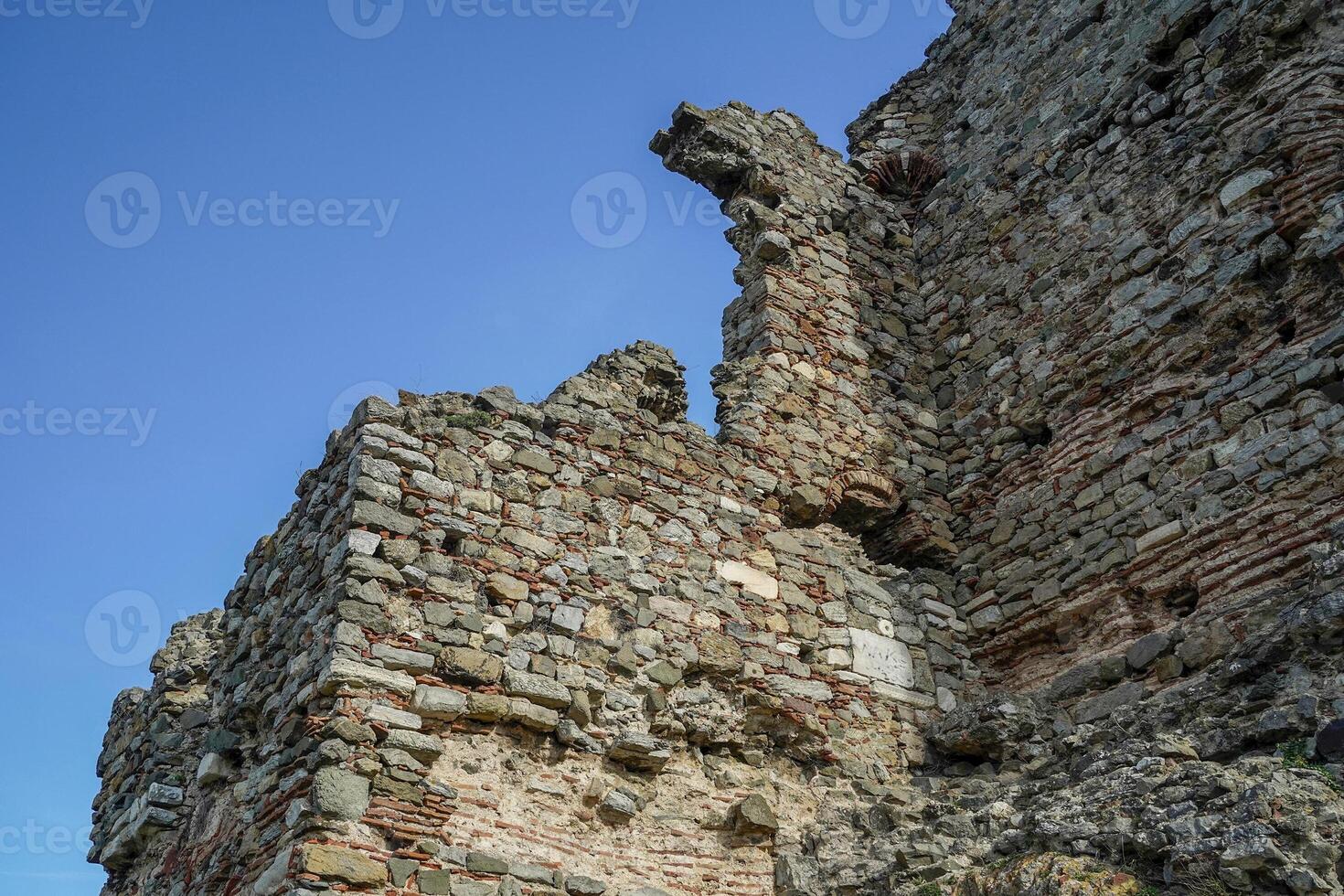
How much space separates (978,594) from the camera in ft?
30.1

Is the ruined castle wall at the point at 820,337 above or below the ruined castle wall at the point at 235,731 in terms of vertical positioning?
above

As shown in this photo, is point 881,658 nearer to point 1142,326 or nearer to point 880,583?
point 880,583

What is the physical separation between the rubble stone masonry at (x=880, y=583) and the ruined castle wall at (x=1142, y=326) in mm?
30

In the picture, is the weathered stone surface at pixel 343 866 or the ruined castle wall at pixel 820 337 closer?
the weathered stone surface at pixel 343 866

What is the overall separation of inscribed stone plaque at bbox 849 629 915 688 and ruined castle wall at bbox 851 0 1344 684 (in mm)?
660

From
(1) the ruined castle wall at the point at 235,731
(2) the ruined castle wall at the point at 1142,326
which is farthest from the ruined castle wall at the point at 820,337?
(1) the ruined castle wall at the point at 235,731

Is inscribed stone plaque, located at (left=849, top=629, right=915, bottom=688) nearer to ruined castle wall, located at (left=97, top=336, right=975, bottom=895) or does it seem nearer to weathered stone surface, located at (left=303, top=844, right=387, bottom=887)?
ruined castle wall, located at (left=97, top=336, right=975, bottom=895)

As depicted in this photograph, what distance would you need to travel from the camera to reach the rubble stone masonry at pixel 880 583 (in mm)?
6273

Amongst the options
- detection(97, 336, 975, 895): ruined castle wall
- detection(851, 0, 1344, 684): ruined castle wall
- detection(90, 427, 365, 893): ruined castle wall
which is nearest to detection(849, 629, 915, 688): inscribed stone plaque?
detection(97, 336, 975, 895): ruined castle wall

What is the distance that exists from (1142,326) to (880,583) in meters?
2.56

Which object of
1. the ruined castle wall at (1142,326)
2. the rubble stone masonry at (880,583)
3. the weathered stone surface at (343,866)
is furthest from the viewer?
the ruined castle wall at (1142,326)

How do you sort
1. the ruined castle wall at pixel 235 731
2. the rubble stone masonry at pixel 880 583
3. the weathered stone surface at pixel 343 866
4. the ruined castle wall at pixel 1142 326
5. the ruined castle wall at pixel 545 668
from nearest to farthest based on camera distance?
the weathered stone surface at pixel 343 866 < the rubble stone masonry at pixel 880 583 < the ruined castle wall at pixel 545 668 < the ruined castle wall at pixel 235 731 < the ruined castle wall at pixel 1142 326

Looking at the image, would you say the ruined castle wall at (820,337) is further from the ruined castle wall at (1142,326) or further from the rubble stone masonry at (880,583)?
the ruined castle wall at (1142,326)

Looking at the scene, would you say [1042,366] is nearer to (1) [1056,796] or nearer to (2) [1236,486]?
(2) [1236,486]
